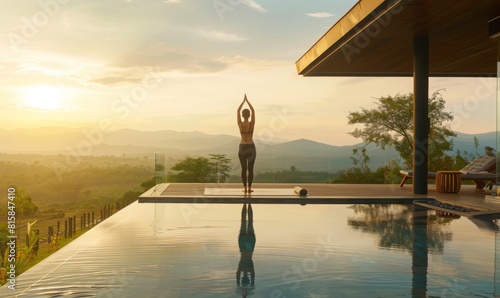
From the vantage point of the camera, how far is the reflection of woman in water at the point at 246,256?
420 cm

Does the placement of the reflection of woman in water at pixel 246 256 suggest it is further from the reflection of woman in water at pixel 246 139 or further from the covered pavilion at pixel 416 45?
the covered pavilion at pixel 416 45

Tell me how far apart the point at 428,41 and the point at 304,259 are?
24.1 ft

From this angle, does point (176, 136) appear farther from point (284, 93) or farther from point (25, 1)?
point (25, 1)

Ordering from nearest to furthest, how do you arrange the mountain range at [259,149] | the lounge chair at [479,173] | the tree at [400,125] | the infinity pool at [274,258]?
1. the infinity pool at [274,258]
2. the lounge chair at [479,173]
3. the mountain range at [259,149]
4. the tree at [400,125]

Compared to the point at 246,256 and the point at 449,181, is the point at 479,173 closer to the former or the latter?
the point at 449,181

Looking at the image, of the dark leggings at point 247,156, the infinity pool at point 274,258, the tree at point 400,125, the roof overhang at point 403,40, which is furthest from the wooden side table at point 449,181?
the tree at point 400,125

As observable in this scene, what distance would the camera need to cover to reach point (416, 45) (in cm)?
Answer: 1130

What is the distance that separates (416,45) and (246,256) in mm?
7381

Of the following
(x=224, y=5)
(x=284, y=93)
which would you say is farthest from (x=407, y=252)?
(x=284, y=93)

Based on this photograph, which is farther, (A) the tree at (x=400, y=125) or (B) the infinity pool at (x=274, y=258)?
(A) the tree at (x=400, y=125)

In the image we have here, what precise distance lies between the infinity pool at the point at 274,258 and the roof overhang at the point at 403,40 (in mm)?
3154

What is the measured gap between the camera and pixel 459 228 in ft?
24.5

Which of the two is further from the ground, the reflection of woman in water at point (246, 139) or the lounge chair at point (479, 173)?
the reflection of woman in water at point (246, 139)

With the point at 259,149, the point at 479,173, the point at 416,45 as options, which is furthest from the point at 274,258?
the point at 259,149
